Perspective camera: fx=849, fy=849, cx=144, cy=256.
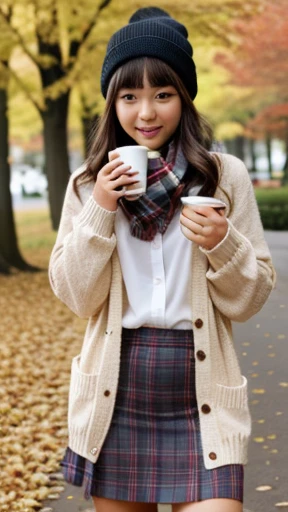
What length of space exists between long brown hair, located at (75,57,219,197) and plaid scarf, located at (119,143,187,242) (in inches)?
1.7

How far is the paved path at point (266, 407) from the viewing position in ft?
15.3

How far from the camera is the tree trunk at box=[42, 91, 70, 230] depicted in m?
16.8

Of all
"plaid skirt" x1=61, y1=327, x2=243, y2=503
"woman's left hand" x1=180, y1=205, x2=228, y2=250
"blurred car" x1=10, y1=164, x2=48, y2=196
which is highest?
"woman's left hand" x1=180, y1=205, x2=228, y2=250

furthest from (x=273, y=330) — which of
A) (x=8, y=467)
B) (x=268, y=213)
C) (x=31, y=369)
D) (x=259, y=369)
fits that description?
(x=268, y=213)

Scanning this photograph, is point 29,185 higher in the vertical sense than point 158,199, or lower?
lower

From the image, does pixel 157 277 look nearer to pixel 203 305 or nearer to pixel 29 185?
pixel 203 305

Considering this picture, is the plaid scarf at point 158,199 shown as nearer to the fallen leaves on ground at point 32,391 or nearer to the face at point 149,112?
the face at point 149,112

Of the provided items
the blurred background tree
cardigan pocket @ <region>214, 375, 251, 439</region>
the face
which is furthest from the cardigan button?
the blurred background tree

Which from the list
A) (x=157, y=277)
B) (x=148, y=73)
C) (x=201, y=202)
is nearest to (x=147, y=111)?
(x=148, y=73)

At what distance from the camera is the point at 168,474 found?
245 cm

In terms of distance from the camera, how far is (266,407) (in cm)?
602

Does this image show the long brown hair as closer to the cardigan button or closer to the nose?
the nose

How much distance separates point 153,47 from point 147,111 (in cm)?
19

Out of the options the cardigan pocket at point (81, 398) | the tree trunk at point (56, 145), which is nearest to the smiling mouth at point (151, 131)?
the cardigan pocket at point (81, 398)
